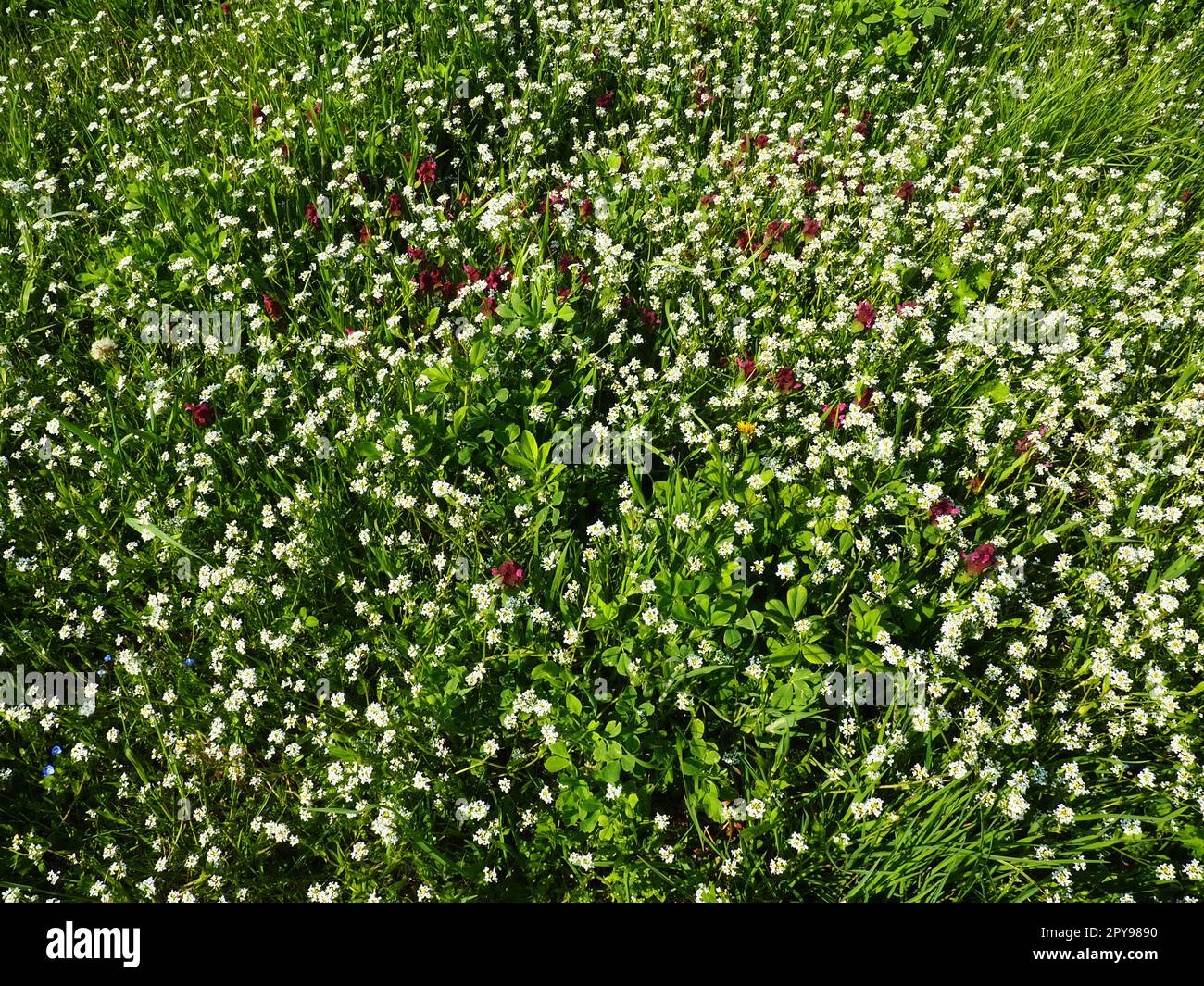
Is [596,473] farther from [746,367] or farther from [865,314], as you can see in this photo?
[865,314]

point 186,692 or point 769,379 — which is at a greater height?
point 769,379

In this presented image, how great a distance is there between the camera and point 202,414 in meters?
4.00

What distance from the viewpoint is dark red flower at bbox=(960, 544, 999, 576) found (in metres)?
3.30

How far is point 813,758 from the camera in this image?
3.04 meters

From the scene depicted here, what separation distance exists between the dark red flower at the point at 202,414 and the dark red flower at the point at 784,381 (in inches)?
121

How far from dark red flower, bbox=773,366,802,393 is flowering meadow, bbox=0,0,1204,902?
0.03m

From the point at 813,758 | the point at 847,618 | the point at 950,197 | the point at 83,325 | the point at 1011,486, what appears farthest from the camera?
the point at 950,197

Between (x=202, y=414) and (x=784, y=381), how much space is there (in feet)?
10.3

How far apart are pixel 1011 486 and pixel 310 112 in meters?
5.19

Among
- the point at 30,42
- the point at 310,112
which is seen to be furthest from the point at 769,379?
the point at 30,42

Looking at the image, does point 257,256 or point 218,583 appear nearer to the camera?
point 218,583

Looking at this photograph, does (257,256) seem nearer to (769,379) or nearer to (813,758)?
(769,379)

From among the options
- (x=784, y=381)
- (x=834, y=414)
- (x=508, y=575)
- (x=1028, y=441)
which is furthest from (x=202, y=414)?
(x=1028, y=441)

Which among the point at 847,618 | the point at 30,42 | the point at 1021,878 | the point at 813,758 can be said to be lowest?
the point at 1021,878
